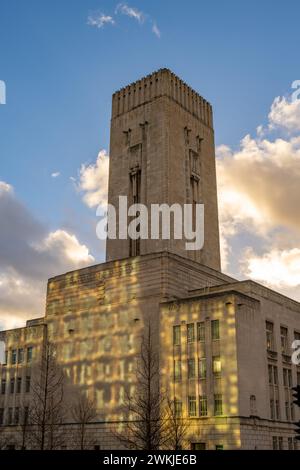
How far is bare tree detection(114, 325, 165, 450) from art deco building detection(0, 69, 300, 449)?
1.06 m

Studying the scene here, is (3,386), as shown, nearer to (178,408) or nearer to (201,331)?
(178,408)

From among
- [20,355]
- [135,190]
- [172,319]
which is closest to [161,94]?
[135,190]

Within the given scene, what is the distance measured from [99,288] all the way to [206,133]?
102 feet

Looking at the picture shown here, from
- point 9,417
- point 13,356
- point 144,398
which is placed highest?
point 13,356

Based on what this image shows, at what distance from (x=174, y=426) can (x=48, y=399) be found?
18775 millimetres

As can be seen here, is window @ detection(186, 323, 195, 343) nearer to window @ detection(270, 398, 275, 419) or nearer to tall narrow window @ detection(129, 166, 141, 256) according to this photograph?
window @ detection(270, 398, 275, 419)

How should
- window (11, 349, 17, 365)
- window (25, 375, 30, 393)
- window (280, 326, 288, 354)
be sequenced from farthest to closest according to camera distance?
window (11, 349, 17, 365) < window (25, 375, 30, 393) < window (280, 326, 288, 354)

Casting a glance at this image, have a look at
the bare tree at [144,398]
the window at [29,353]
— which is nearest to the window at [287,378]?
the bare tree at [144,398]

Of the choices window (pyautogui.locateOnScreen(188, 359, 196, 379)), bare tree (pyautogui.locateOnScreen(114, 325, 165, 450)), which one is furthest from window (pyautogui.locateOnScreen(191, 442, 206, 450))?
window (pyautogui.locateOnScreen(188, 359, 196, 379))

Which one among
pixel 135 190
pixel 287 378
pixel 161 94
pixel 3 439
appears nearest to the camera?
pixel 287 378

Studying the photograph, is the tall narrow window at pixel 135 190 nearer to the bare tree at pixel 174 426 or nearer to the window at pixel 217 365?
the window at pixel 217 365

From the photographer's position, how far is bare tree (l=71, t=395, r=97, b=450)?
177 ft

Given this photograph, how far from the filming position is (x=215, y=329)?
1962 inches
